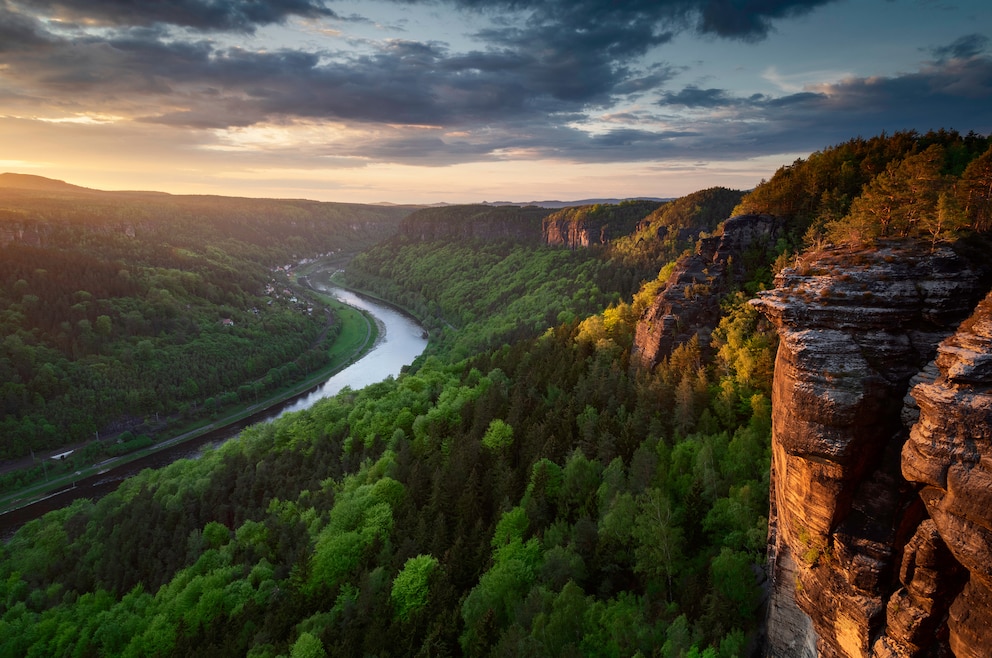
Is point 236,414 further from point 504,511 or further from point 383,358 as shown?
point 504,511

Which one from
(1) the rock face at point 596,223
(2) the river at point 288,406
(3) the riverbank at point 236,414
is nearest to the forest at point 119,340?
(3) the riverbank at point 236,414

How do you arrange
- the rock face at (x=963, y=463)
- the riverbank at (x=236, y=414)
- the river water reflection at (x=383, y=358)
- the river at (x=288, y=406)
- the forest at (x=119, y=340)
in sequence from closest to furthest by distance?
the rock face at (x=963, y=463)
the river at (x=288, y=406)
the riverbank at (x=236, y=414)
the forest at (x=119, y=340)
the river water reflection at (x=383, y=358)

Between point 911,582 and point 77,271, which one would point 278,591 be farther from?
point 77,271

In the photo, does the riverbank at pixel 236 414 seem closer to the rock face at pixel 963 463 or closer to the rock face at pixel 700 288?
the rock face at pixel 700 288

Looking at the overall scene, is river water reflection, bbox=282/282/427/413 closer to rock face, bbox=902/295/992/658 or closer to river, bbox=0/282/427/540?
river, bbox=0/282/427/540

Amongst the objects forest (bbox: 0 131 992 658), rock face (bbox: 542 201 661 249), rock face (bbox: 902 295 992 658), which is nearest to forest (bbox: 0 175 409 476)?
forest (bbox: 0 131 992 658)

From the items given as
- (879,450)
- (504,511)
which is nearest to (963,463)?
(879,450)
